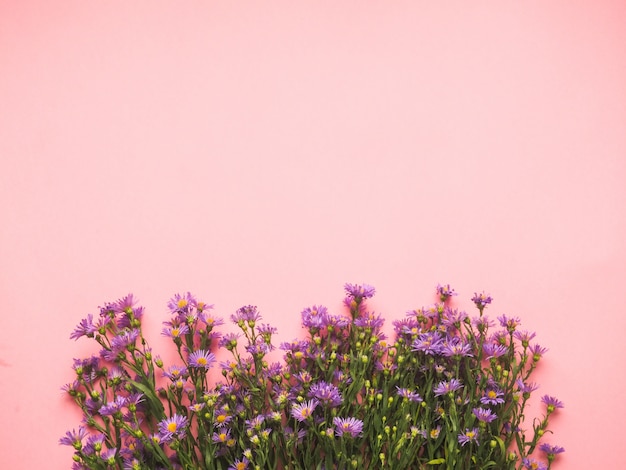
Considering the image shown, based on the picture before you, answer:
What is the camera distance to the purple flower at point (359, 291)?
4.48 ft

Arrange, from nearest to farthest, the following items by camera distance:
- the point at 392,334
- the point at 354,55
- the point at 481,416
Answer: the point at 481,416, the point at 392,334, the point at 354,55

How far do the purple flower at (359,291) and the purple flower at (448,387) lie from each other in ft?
0.92

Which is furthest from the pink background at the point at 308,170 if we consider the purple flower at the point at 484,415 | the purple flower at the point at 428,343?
the purple flower at the point at 484,415

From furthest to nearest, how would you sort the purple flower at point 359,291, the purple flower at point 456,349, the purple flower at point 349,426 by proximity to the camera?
the purple flower at point 359,291 → the purple flower at point 456,349 → the purple flower at point 349,426

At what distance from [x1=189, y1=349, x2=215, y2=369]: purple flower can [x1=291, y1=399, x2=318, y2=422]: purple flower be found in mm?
242

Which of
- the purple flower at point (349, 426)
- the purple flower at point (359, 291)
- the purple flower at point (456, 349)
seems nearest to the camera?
the purple flower at point (349, 426)

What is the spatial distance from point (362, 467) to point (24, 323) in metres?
1.00

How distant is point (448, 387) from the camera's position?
125 cm

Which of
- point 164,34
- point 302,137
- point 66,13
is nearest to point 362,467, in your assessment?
point 302,137

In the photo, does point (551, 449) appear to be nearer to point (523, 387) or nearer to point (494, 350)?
point (523, 387)

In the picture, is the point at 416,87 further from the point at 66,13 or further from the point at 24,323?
the point at 24,323

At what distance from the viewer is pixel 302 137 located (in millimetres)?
1510

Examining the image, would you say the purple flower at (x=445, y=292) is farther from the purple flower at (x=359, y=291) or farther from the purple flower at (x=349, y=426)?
the purple flower at (x=349, y=426)

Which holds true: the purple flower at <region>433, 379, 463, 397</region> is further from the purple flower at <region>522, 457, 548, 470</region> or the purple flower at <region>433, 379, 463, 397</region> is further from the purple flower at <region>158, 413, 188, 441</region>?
the purple flower at <region>158, 413, 188, 441</region>
